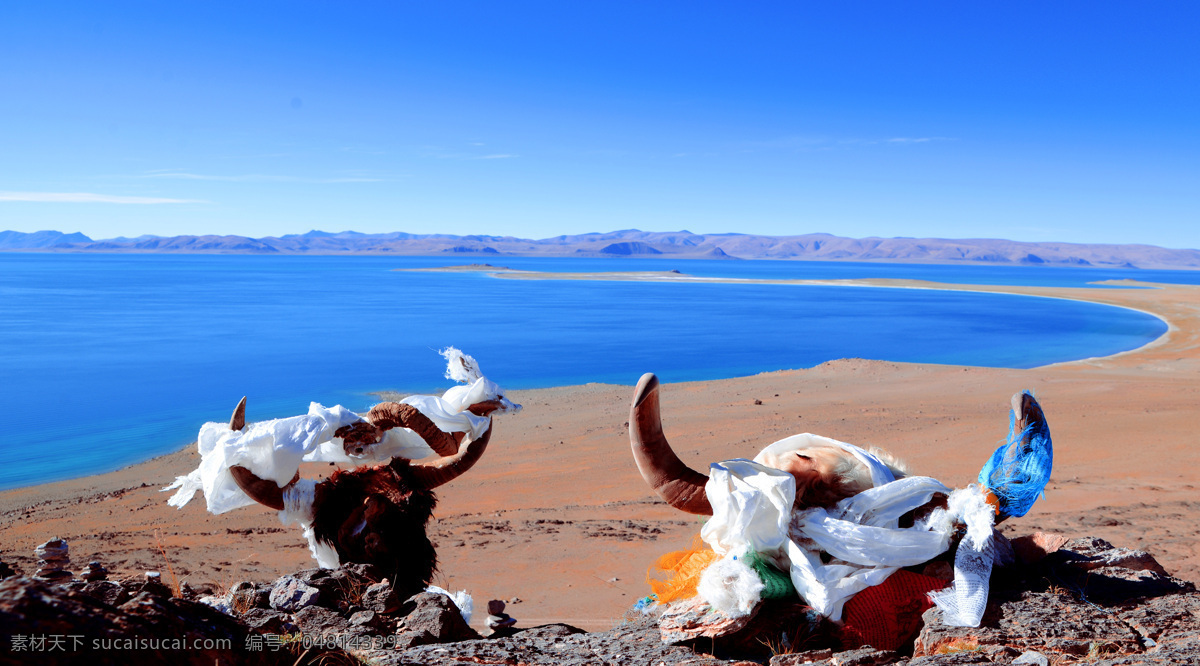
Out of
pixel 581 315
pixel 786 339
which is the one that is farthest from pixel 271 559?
pixel 581 315

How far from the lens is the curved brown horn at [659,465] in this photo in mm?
3469

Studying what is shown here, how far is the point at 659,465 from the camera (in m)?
3.56

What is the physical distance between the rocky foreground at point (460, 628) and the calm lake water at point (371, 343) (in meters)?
13.4

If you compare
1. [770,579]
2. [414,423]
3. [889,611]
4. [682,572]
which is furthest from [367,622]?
[889,611]

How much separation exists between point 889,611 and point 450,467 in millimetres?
2731

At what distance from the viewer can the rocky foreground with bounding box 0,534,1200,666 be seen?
2.01 m

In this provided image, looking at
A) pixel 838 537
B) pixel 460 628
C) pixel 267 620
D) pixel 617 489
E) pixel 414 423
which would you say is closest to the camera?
pixel 838 537

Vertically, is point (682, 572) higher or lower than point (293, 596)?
higher

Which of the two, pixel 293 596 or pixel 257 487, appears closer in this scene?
pixel 293 596

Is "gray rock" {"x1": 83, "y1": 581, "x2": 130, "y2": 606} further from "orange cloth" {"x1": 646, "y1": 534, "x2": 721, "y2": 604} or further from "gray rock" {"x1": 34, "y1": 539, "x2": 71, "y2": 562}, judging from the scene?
"orange cloth" {"x1": 646, "y1": 534, "x2": 721, "y2": 604}

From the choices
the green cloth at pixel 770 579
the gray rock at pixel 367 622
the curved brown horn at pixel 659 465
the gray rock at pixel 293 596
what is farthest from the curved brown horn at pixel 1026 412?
the gray rock at pixel 293 596

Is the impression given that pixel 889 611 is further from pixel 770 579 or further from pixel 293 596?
pixel 293 596

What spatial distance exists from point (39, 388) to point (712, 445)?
22.2 m

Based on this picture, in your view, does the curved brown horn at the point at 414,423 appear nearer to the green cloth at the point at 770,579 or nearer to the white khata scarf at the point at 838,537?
the white khata scarf at the point at 838,537
